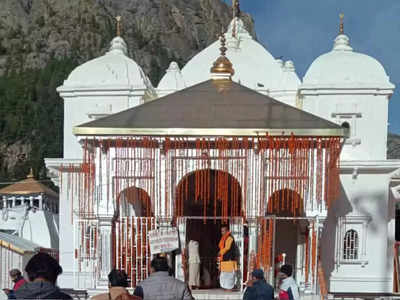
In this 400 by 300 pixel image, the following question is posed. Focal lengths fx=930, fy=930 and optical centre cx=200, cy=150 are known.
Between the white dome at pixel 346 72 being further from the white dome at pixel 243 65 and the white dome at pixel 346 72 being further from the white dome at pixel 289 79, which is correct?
the white dome at pixel 243 65

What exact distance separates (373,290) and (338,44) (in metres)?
6.02

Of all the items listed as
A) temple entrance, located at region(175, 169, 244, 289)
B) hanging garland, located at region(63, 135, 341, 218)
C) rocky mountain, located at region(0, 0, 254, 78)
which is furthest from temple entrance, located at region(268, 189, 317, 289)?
rocky mountain, located at region(0, 0, 254, 78)

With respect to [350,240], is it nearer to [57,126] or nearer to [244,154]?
[244,154]

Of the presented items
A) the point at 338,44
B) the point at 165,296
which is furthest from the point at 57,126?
the point at 165,296

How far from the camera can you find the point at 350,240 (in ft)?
71.1

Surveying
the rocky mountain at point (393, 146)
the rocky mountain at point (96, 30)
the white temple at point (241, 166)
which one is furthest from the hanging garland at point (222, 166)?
the rocky mountain at point (96, 30)

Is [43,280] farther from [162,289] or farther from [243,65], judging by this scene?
[243,65]

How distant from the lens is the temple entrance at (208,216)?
17.5 meters

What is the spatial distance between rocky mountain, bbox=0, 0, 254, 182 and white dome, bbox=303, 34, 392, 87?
47.3 metres

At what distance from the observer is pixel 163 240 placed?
17.0 m

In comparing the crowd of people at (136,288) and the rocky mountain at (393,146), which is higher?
the rocky mountain at (393,146)

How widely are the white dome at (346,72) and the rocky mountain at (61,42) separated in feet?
155

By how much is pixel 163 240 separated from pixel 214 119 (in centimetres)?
243

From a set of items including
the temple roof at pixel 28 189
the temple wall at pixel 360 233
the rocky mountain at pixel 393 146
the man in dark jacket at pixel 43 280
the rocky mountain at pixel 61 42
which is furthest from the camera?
the rocky mountain at pixel 61 42
